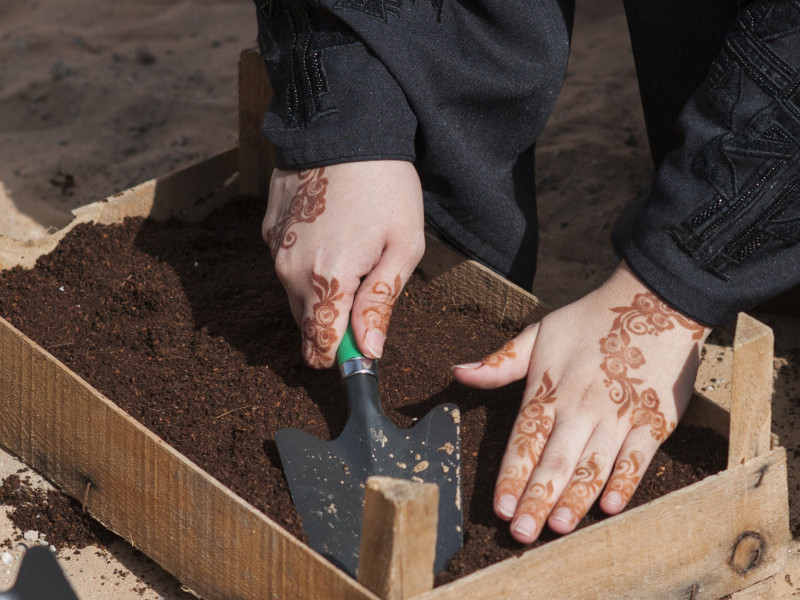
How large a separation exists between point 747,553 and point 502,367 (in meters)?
0.48

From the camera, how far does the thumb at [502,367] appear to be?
1.61 metres

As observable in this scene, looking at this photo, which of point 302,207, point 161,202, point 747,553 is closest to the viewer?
point 747,553

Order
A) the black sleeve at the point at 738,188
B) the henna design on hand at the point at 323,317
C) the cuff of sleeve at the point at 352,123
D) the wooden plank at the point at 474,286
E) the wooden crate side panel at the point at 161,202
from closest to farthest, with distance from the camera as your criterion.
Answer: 1. the black sleeve at the point at 738,188
2. the henna design on hand at the point at 323,317
3. the cuff of sleeve at the point at 352,123
4. the wooden plank at the point at 474,286
5. the wooden crate side panel at the point at 161,202

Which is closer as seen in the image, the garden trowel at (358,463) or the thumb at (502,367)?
the garden trowel at (358,463)

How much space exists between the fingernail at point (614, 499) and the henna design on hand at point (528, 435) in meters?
0.13

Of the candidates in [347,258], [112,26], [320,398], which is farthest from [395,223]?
[112,26]

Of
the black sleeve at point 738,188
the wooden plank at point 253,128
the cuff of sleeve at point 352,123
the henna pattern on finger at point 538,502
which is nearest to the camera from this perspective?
the henna pattern on finger at point 538,502

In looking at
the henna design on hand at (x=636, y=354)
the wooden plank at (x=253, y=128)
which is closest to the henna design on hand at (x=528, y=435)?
the henna design on hand at (x=636, y=354)

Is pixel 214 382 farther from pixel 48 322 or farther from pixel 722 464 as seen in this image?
pixel 722 464

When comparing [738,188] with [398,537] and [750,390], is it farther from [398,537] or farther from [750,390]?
[398,537]

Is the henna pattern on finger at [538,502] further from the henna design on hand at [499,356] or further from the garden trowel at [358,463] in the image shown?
the henna design on hand at [499,356]

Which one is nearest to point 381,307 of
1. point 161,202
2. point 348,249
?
point 348,249

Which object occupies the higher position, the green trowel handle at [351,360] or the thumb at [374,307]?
the thumb at [374,307]

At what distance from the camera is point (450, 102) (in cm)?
200
